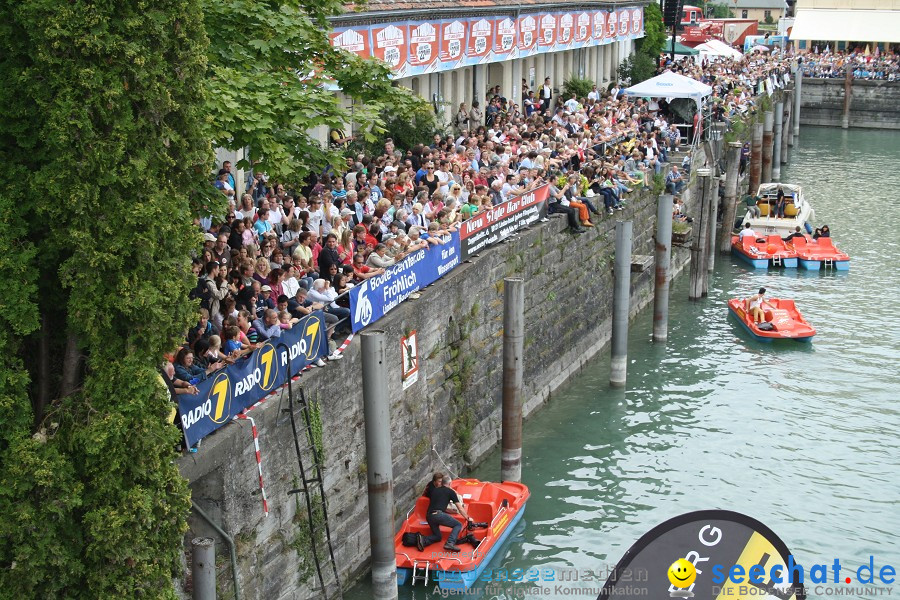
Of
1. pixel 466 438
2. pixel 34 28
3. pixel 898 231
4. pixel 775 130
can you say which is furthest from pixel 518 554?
pixel 775 130

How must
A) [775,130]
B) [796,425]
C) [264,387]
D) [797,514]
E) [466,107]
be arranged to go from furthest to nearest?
[775,130] → [466,107] → [796,425] → [797,514] → [264,387]

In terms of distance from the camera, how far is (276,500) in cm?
1416

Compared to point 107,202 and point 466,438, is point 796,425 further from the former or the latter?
point 107,202

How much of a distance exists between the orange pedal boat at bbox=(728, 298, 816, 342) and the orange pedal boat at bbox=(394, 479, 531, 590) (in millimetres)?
12024

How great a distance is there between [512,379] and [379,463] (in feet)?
16.4

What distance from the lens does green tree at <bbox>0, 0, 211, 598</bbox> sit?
9.67m

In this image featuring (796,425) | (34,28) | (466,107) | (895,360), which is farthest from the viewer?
(466,107)

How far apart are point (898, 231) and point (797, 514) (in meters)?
25.3

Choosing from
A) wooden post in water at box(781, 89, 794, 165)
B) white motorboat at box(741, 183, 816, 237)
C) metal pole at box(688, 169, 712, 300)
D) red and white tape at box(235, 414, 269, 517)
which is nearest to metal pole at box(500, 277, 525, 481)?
red and white tape at box(235, 414, 269, 517)

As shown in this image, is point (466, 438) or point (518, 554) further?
point (466, 438)

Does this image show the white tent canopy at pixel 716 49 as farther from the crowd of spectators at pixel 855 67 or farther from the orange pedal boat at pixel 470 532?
the orange pedal boat at pixel 470 532

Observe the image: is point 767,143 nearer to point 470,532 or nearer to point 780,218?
point 780,218

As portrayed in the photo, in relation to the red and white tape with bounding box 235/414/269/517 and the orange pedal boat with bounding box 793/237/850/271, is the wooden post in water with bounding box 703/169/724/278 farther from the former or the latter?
the red and white tape with bounding box 235/414/269/517

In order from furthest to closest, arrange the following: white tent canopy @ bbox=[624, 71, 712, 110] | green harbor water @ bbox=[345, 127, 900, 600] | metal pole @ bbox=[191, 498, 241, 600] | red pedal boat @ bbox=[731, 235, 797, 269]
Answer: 1. white tent canopy @ bbox=[624, 71, 712, 110]
2. red pedal boat @ bbox=[731, 235, 797, 269]
3. green harbor water @ bbox=[345, 127, 900, 600]
4. metal pole @ bbox=[191, 498, 241, 600]
